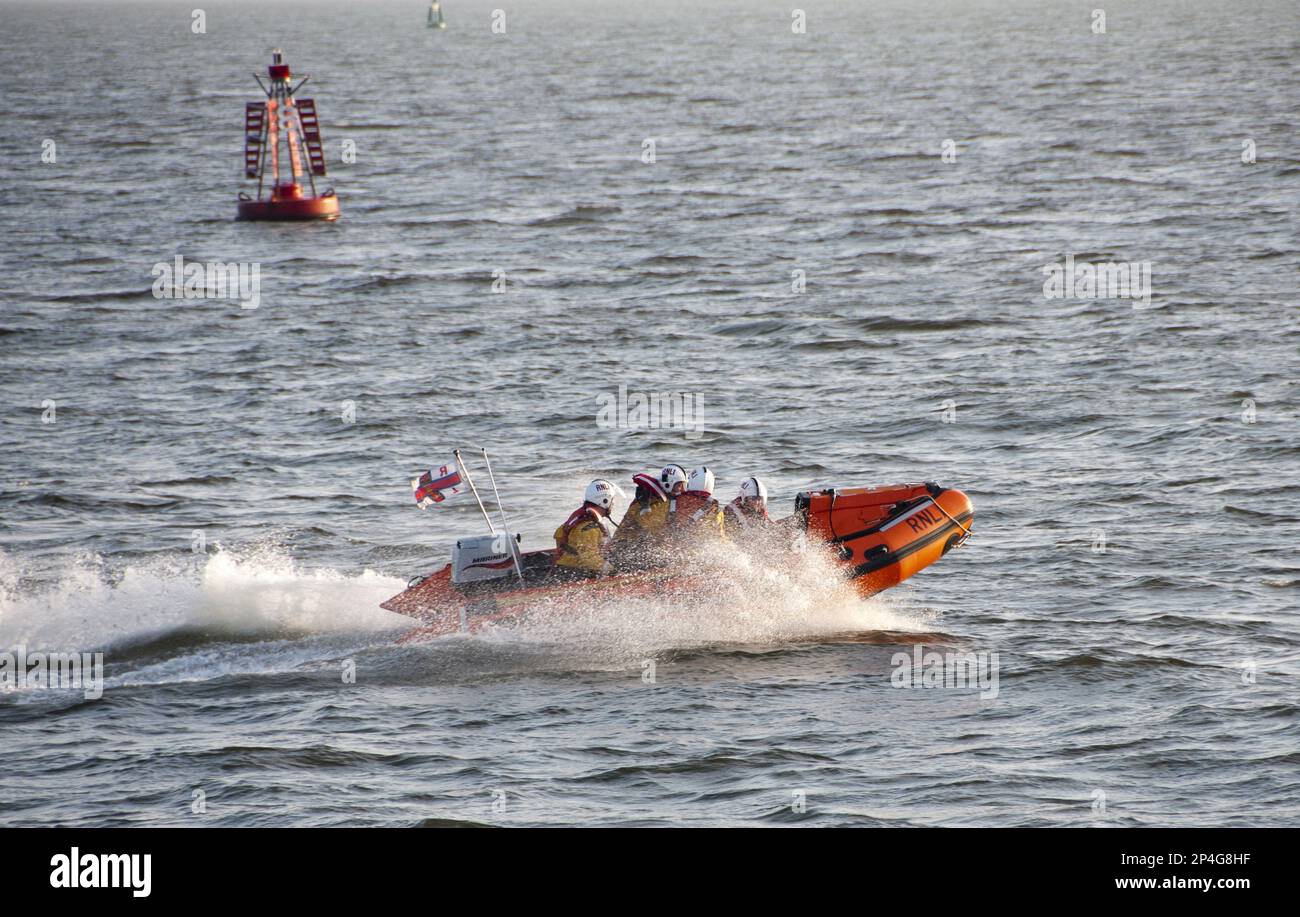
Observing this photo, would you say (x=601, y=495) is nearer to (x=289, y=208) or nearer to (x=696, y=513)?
(x=696, y=513)

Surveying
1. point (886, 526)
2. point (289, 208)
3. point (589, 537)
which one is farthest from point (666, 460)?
point (289, 208)

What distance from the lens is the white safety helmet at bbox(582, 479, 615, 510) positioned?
15422mm

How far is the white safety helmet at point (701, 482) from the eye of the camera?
1571 cm

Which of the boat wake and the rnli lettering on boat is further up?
the rnli lettering on boat

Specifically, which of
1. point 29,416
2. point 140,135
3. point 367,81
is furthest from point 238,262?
point 367,81

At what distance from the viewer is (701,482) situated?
15.7m

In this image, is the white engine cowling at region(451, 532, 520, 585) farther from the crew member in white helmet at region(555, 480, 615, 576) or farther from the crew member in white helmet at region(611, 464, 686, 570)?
the crew member in white helmet at region(611, 464, 686, 570)

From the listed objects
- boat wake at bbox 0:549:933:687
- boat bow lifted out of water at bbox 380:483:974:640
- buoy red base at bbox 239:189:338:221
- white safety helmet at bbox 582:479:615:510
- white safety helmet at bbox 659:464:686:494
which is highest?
buoy red base at bbox 239:189:338:221

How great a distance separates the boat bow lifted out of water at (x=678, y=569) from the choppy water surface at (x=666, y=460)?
0.86 ft

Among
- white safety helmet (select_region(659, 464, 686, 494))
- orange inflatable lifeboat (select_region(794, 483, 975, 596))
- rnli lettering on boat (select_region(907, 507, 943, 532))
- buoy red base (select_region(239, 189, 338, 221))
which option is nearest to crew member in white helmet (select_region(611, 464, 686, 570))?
white safety helmet (select_region(659, 464, 686, 494))

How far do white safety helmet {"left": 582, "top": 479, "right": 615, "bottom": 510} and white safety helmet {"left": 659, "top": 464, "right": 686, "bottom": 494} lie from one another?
1.73 ft

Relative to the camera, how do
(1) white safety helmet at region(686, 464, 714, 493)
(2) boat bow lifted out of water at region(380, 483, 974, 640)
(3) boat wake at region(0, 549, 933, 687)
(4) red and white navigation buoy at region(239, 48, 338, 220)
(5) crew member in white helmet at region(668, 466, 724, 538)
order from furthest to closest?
(4) red and white navigation buoy at region(239, 48, 338, 220) < (1) white safety helmet at region(686, 464, 714, 493) < (5) crew member in white helmet at region(668, 466, 724, 538) < (2) boat bow lifted out of water at region(380, 483, 974, 640) < (3) boat wake at region(0, 549, 933, 687)

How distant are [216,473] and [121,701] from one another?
8343 millimetres
